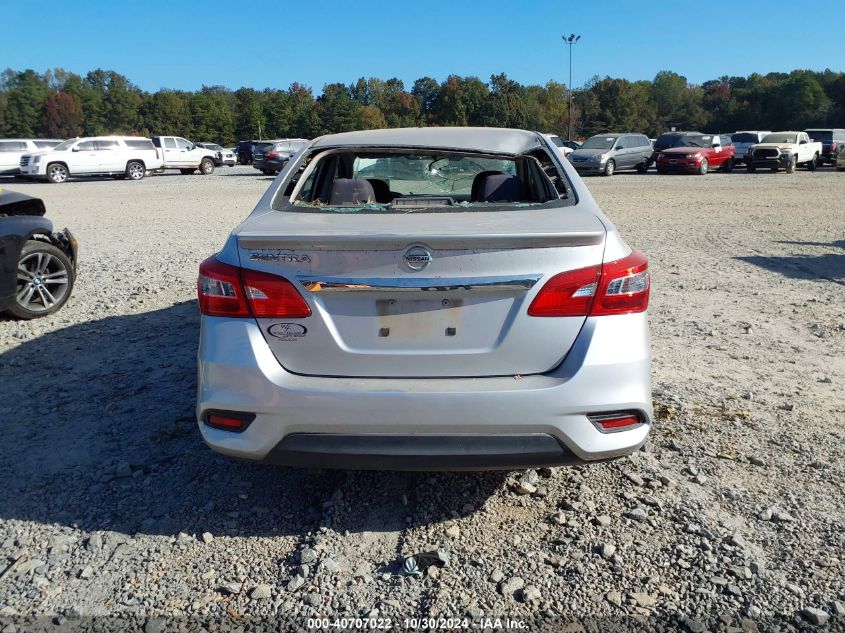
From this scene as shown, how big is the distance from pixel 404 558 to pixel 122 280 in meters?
6.74

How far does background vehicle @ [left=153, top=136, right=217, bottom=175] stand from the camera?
34781mm

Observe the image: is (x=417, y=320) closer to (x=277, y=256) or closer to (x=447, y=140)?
(x=277, y=256)

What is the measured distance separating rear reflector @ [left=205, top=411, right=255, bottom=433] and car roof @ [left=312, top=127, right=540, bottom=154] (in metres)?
1.80

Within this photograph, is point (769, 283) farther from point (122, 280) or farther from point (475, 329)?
point (122, 280)

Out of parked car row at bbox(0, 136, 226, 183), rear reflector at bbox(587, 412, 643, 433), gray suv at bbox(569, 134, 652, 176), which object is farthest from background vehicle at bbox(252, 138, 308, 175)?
rear reflector at bbox(587, 412, 643, 433)

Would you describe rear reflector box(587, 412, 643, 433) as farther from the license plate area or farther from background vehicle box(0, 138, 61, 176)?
background vehicle box(0, 138, 61, 176)

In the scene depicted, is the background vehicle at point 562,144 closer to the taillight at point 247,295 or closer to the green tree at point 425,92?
the taillight at point 247,295

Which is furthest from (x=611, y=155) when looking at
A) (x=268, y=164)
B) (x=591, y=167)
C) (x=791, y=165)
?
(x=268, y=164)

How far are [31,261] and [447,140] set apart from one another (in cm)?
456

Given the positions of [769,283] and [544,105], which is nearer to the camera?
[769,283]

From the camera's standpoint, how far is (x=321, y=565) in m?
2.95

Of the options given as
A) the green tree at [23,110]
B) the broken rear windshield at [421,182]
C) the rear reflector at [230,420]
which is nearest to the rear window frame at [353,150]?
the broken rear windshield at [421,182]

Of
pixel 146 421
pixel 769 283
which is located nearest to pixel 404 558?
pixel 146 421

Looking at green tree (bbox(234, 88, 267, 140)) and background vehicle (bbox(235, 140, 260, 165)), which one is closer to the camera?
background vehicle (bbox(235, 140, 260, 165))
